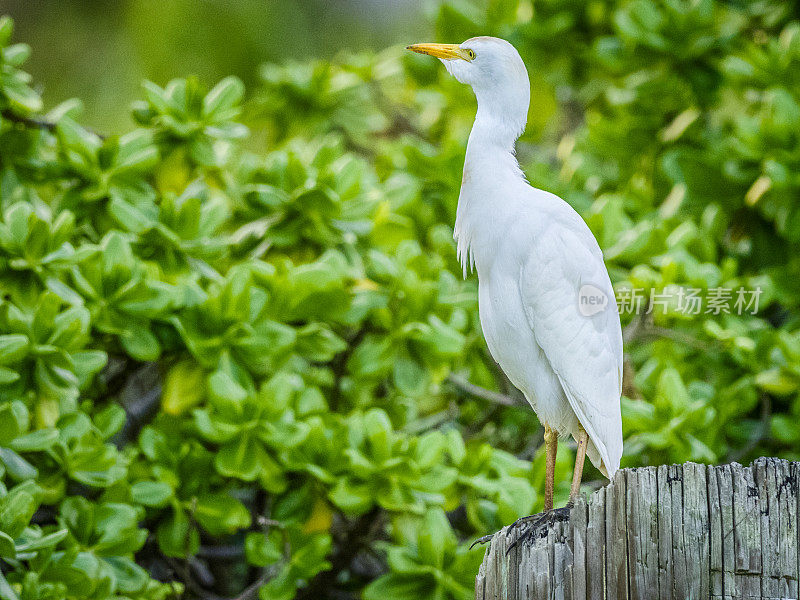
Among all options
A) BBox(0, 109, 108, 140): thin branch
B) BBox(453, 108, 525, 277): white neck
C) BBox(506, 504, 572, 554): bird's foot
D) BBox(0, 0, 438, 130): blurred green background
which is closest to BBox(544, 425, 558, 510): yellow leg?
BBox(506, 504, 572, 554): bird's foot

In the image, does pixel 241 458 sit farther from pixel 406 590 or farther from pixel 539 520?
pixel 539 520

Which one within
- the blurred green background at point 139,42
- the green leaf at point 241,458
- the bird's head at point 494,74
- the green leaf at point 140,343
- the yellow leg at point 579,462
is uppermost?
the blurred green background at point 139,42

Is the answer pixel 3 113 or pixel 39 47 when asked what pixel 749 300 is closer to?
pixel 3 113

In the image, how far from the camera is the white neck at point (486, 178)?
2.49 meters

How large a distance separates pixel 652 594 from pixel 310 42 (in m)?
5.01

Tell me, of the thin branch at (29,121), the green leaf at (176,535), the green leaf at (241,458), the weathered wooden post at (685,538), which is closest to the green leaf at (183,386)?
the green leaf at (241,458)

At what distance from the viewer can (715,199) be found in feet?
13.4

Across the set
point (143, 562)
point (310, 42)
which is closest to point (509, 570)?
point (143, 562)

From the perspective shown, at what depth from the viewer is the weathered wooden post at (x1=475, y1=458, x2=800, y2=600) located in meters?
1.65

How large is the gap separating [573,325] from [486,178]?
52 cm

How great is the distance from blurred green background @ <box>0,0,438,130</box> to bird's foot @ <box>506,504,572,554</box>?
3794mm

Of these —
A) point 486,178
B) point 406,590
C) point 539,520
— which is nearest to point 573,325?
point 486,178

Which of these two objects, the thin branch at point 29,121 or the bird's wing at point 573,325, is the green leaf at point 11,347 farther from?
the bird's wing at point 573,325

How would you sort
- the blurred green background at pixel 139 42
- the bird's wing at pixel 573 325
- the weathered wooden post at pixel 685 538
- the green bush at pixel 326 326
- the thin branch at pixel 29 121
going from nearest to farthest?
1. the weathered wooden post at pixel 685 538
2. the bird's wing at pixel 573 325
3. the green bush at pixel 326 326
4. the thin branch at pixel 29 121
5. the blurred green background at pixel 139 42
